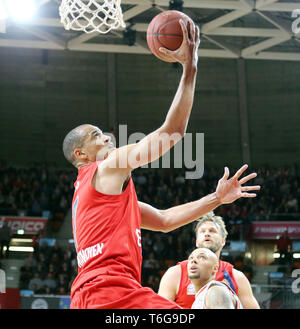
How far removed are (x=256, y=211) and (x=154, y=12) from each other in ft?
23.9

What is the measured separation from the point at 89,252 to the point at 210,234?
220cm

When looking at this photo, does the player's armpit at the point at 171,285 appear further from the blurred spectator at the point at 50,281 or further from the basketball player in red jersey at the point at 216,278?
→ the blurred spectator at the point at 50,281

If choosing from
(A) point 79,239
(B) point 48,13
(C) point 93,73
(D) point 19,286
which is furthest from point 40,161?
(A) point 79,239

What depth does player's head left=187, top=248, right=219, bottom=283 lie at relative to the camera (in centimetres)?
454

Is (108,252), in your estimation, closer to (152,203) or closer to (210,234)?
(210,234)

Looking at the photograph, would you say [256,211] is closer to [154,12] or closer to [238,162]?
[238,162]

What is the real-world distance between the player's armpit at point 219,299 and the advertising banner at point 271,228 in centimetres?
1386

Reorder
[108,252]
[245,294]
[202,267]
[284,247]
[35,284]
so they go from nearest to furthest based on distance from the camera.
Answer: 1. [108,252]
2. [202,267]
3. [245,294]
4. [35,284]
5. [284,247]

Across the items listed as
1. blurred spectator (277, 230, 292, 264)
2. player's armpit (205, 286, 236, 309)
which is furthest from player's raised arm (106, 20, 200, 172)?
blurred spectator (277, 230, 292, 264)

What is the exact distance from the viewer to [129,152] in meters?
3.27

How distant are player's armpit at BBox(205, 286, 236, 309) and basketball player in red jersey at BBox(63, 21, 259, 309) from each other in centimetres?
65

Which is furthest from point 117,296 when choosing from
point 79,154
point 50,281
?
point 50,281

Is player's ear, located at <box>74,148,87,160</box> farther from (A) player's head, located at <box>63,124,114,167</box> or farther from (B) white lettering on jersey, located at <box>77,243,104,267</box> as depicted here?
(B) white lettering on jersey, located at <box>77,243,104,267</box>

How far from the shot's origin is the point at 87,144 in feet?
12.3
